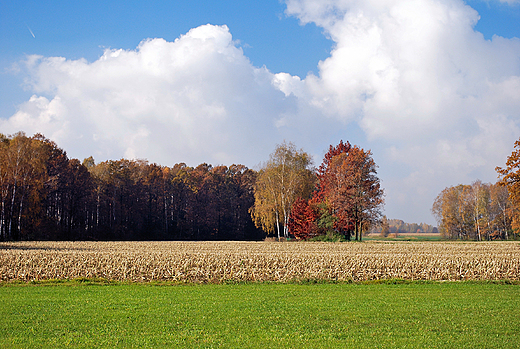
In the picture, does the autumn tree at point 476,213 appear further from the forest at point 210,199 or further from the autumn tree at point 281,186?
the autumn tree at point 281,186

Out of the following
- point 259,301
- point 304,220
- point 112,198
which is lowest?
point 259,301

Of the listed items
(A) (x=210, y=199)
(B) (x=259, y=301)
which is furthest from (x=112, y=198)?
(B) (x=259, y=301)

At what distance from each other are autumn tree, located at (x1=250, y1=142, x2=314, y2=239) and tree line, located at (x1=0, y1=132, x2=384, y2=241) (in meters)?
0.15

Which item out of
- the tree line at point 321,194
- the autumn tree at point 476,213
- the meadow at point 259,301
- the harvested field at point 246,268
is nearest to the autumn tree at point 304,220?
the tree line at point 321,194

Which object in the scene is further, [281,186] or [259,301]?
[281,186]

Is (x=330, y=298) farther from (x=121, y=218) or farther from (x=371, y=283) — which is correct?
(x=121, y=218)

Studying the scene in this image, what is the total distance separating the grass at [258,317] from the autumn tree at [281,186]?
136ft

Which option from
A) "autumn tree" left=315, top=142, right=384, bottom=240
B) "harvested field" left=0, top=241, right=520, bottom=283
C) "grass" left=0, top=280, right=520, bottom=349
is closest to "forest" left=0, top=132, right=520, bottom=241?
"autumn tree" left=315, top=142, right=384, bottom=240

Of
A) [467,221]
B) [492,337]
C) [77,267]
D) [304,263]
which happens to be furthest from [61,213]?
[467,221]

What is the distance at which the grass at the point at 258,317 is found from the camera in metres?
8.12

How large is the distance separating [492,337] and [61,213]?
63.4 meters

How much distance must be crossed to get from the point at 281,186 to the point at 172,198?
31.2m

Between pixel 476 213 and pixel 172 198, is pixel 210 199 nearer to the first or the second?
pixel 172 198

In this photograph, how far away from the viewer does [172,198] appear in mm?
79438
